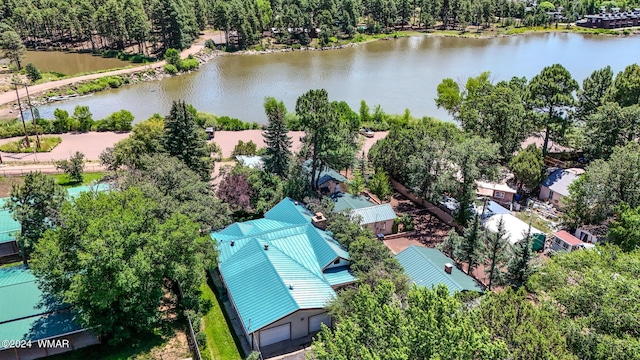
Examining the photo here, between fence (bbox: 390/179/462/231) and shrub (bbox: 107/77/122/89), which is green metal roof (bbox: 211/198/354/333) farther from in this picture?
shrub (bbox: 107/77/122/89)

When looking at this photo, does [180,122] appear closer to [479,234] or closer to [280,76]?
[479,234]

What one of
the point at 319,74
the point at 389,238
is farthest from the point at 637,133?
the point at 319,74

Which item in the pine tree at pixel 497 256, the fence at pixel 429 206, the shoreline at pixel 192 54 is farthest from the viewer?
the shoreline at pixel 192 54

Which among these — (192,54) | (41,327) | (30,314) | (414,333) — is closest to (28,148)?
(30,314)

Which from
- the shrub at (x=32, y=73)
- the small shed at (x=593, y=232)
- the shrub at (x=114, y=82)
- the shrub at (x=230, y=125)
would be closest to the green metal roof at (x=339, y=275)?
the small shed at (x=593, y=232)

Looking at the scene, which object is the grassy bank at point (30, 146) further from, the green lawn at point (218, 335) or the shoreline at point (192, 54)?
the green lawn at point (218, 335)

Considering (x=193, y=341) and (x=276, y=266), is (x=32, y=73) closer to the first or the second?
(x=276, y=266)
